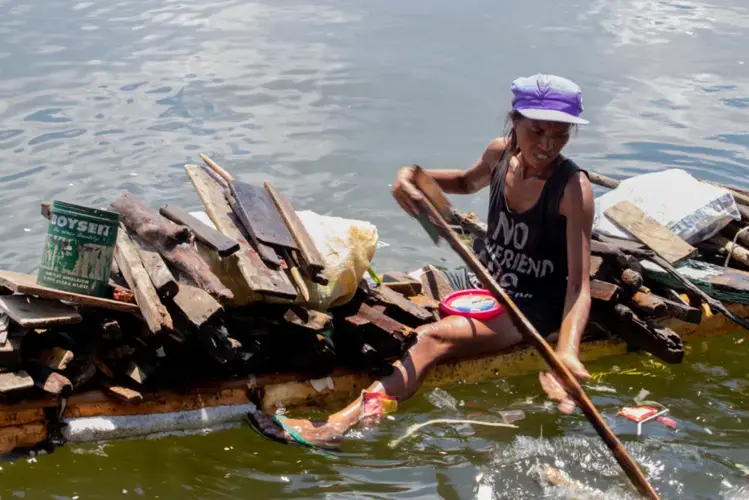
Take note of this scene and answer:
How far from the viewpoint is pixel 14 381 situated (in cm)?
440

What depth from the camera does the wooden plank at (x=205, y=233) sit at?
4.85 meters

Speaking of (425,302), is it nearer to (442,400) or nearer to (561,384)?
(442,400)

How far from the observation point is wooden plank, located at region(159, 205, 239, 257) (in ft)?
15.9

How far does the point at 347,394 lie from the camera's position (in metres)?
5.40

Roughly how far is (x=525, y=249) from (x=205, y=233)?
6.56 feet

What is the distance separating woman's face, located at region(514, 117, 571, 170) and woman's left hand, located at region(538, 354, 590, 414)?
47.8 inches

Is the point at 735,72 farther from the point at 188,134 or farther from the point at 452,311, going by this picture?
the point at 452,311

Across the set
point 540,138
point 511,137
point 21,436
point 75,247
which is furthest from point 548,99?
point 21,436

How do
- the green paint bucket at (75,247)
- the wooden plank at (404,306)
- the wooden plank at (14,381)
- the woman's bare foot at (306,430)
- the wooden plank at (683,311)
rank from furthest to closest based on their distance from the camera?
the wooden plank at (683,311), the wooden plank at (404,306), the woman's bare foot at (306,430), the green paint bucket at (75,247), the wooden plank at (14,381)

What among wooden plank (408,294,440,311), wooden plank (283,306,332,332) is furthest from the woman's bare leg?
wooden plank (283,306,332,332)

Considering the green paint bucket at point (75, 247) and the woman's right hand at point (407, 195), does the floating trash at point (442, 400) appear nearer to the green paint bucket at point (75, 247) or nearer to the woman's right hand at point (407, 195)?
the woman's right hand at point (407, 195)

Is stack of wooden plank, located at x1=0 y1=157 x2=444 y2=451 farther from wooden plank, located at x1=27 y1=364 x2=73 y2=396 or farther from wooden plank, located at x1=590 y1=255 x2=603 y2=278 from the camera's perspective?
wooden plank, located at x1=590 y1=255 x2=603 y2=278

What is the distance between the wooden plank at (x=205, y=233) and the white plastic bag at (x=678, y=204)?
3.06m

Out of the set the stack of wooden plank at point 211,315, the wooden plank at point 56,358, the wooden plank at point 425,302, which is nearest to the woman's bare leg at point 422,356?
the stack of wooden plank at point 211,315
